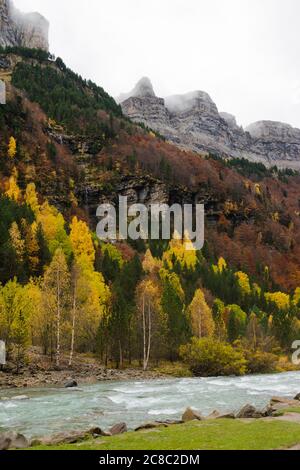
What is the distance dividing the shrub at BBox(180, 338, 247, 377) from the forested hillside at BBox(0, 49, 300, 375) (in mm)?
170

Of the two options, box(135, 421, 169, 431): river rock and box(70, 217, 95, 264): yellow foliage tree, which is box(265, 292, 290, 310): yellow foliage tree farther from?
box(135, 421, 169, 431): river rock

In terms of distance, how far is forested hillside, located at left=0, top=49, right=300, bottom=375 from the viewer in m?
55.4

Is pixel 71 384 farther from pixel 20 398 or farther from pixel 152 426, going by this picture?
pixel 152 426

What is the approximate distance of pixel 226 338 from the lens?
76.1 m

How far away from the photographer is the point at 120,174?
158750mm

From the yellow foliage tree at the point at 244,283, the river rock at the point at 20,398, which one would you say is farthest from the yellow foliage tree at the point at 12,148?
the river rock at the point at 20,398

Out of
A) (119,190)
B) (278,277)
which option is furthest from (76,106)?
(278,277)

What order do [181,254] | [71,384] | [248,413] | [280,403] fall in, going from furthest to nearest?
[181,254] → [71,384] → [280,403] → [248,413]

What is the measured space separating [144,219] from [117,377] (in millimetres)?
101331

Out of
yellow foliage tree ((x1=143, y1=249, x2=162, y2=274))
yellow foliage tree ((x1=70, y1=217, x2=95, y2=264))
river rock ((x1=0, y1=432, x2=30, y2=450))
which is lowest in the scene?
river rock ((x1=0, y1=432, x2=30, y2=450))

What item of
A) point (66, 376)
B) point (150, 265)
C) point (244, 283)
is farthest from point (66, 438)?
point (244, 283)

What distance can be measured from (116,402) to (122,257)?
7993cm

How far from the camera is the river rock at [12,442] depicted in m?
15.5

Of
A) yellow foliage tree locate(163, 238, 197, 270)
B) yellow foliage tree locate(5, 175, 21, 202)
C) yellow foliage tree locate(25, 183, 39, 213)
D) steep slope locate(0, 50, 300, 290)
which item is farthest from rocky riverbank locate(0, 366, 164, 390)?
steep slope locate(0, 50, 300, 290)
